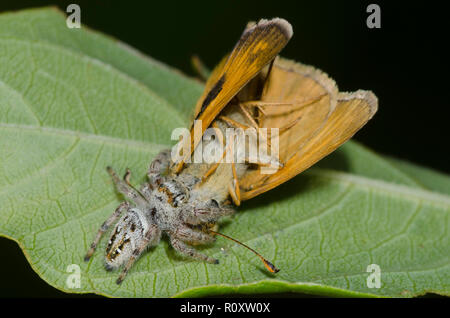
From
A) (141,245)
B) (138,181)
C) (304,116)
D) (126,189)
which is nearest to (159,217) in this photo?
(141,245)

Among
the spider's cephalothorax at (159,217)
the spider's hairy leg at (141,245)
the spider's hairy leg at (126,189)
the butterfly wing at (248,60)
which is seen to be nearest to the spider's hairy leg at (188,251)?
the spider's cephalothorax at (159,217)

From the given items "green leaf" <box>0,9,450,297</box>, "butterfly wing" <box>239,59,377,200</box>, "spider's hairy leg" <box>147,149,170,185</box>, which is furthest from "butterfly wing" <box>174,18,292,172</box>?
"green leaf" <box>0,9,450,297</box>

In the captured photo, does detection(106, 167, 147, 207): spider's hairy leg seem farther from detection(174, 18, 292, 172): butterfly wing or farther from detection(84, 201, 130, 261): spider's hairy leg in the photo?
detection(174, 18, 292, 172): butterfly wing

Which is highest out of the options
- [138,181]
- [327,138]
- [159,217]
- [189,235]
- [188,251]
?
[327,138]

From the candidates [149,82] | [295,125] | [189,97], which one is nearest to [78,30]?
[149,82]

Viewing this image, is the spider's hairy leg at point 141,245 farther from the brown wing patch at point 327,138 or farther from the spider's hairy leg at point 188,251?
the brown wing patch at point 327,138

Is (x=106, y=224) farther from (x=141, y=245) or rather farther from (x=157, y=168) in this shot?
(x=157, y=168)

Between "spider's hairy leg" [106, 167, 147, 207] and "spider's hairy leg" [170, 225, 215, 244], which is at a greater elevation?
"spider's hairy leg" [106, 167, 147, 207]
